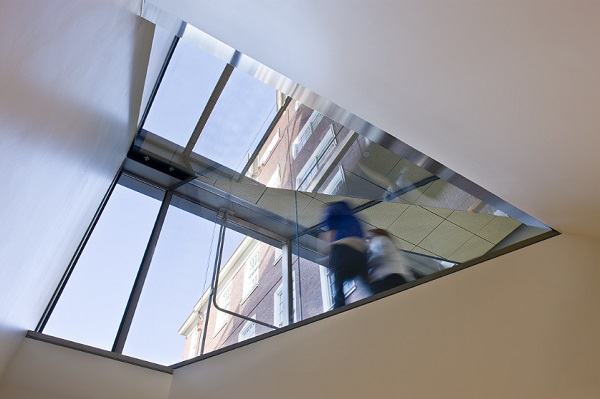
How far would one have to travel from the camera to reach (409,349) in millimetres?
1921

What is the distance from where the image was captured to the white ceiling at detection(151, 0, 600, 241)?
1.02m

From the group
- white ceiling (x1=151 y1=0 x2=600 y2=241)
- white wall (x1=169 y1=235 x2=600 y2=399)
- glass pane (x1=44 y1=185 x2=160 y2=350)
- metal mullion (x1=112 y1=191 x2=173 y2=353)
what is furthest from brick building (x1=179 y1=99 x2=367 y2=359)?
white ceiling (x1=151 y1=0 x2=600 y2=241)

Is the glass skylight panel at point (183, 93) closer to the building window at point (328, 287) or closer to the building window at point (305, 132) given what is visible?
the building window at point (305, 132)

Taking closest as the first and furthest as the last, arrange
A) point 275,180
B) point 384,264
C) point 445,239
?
1. point 445,239
2. point 384,264
3. point 275,180

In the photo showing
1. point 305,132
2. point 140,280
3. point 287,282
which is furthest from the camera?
point 140,280

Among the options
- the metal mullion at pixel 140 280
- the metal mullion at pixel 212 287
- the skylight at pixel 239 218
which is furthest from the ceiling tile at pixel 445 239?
the metal mullion at pixel 140 280

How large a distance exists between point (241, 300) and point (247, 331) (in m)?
0.31

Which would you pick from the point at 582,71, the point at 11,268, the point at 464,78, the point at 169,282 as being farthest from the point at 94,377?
the point at 582,71

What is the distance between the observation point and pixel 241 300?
3.02 metres

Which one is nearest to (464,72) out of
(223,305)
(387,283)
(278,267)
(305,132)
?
(387,283)

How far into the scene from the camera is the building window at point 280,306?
2.64 m

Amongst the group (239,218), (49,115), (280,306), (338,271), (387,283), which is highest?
(239,218)

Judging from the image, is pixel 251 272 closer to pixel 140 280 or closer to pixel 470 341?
pixel 140 280

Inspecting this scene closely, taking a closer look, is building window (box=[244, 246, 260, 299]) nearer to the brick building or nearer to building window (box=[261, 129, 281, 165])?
the brick building
